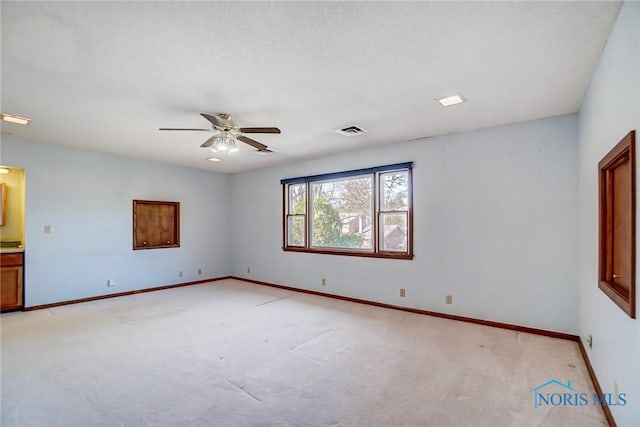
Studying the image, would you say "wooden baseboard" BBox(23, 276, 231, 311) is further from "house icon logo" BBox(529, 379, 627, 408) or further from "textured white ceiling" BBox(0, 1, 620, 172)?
"house icon logo" BBox(529, 379, 627, 408)

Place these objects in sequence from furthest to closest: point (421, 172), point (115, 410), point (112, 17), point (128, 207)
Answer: point (128, 207) < point (421, 172) < point (115, 410) < point (112, 17)

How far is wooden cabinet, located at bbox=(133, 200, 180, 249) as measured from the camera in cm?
607

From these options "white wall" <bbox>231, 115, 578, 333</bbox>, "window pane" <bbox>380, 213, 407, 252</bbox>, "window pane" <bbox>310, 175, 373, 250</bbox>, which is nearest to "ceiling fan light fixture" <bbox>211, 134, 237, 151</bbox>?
"white wall" <bbox>231, 115, 578, 333</bbox>

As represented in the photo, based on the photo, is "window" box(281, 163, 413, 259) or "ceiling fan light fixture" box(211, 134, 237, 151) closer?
"ceiling fan light fixture" box(211, 134, 237, 151)

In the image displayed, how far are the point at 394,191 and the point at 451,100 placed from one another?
1995 millimetres

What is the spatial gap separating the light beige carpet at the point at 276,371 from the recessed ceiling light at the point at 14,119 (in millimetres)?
2524

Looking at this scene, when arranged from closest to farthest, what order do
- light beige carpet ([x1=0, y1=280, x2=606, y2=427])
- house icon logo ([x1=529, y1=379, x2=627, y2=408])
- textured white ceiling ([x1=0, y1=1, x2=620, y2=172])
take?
textured white ceiling ([x1=0, y1=1, x2=620, y2=172]) → light beige carpet ([x1=0, y1=280, x2=606, y2=427]) → house icon logo ([x1=529, y1=379, x2=627, y2=408])

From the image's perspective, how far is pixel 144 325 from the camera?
4102 millimetres

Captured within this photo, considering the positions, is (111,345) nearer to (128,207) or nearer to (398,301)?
(128,207)

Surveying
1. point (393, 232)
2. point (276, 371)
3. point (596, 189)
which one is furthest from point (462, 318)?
point (276, 371)

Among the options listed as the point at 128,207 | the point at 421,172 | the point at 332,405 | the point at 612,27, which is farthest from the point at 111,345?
the point at 612,27

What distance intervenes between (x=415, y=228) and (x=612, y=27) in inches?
120

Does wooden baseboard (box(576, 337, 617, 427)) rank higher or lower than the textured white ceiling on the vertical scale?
lower

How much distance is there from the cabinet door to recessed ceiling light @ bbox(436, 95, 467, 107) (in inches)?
246
